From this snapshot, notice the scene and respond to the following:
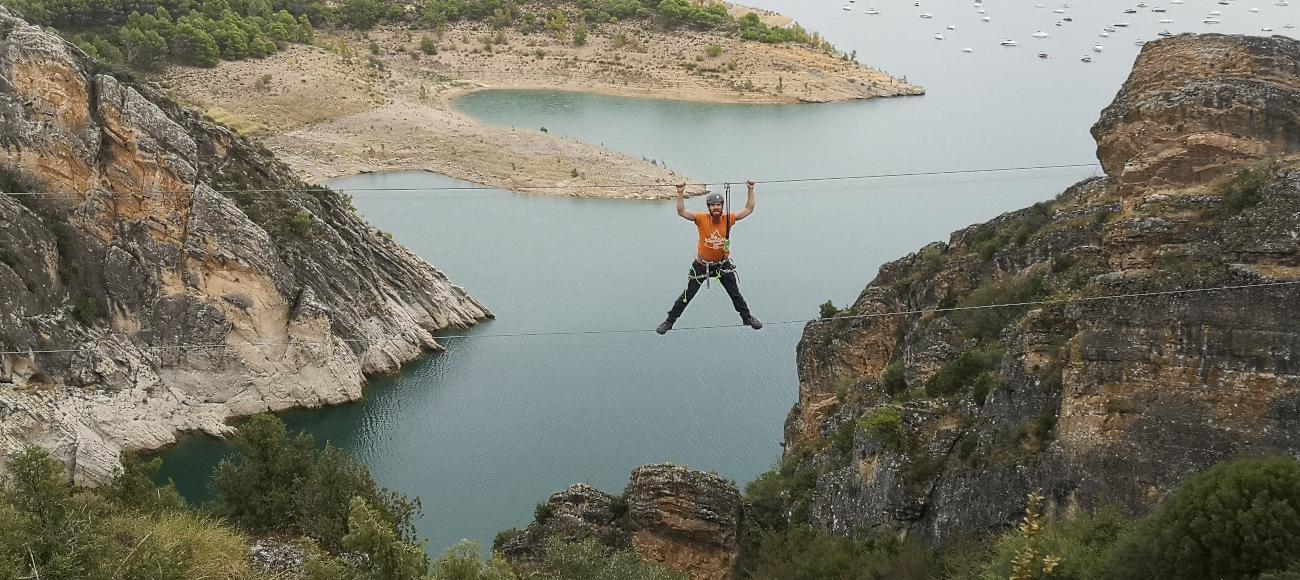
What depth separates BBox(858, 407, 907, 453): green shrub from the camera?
17.7 m

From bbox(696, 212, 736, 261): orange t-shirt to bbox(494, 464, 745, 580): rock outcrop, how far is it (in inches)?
263

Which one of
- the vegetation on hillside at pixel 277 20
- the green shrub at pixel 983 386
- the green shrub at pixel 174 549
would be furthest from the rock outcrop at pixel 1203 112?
the vegetation on hillside at pixel 277 20

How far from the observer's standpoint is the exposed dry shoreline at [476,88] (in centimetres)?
5303

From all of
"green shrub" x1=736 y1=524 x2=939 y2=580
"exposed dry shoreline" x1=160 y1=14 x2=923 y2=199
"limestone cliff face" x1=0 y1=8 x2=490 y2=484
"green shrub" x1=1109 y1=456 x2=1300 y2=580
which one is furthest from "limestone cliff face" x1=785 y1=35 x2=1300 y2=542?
"exposed dry shoreline" x1=160 y1=14 x2=923 y2=199

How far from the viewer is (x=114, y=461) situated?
27.6 meters

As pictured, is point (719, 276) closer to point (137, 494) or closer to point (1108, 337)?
point (1108, 337)

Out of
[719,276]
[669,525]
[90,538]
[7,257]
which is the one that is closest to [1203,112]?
[719,276]

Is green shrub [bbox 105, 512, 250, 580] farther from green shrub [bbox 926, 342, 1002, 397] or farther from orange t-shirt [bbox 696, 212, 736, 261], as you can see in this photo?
green shrub [bbox 926, 342, 1002, 397]

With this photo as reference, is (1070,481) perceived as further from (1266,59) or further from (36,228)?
(36,228)

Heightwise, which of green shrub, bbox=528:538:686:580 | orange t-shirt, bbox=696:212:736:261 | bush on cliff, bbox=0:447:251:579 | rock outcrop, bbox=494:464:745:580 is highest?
orange t-shirt, bbox=696:212:736:261

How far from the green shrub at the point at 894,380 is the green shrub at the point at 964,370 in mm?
→ 1198

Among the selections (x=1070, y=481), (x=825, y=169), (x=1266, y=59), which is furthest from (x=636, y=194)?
(x=1070, y=481)

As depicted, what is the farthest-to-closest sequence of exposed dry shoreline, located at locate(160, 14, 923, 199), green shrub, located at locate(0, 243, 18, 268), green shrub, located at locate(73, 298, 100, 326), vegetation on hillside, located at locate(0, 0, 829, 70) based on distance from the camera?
vegetation on hillside, located at locate(0, 0, 829, 70)
exposed dry shoreline, located at locate(160, 14, 923, 199)
green shrub, located at locate(73, 298, 100, 326)
green shrub, located at locate(0, 243, 18, 268)

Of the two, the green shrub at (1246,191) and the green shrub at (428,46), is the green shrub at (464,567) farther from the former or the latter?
the green shrub at (428,46)
